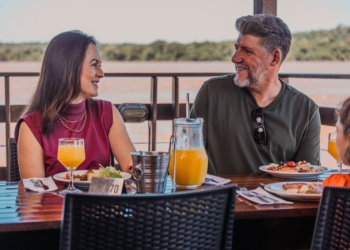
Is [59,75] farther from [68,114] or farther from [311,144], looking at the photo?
[311,144]

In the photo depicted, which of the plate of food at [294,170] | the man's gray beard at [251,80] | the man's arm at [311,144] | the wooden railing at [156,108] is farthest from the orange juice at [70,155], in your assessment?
the wooden railing at [156,108]

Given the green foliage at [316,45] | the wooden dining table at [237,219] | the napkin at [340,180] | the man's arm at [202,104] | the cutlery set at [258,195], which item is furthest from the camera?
the green foliage at [316,45]

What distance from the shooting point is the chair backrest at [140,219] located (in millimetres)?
1216

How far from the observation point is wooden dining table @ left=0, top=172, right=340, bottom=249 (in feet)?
5.11

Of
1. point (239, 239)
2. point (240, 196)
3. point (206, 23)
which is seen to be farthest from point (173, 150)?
point (206, 23)

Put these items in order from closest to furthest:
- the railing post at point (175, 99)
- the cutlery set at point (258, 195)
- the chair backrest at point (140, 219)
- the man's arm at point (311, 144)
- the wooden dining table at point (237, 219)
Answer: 1. the chair backrest at point (140, 219)
2. the wooden dining table at point (237, 219)
3. the cutlery set at point (258, 195)
4. the man's arm at point (311, 144)
5. the railing post at point (175, 99)

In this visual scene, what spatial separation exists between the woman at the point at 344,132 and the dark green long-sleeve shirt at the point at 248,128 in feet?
3.29

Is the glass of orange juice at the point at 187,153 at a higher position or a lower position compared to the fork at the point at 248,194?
higher

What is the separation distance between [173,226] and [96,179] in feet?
1.78

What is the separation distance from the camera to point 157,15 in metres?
18.8

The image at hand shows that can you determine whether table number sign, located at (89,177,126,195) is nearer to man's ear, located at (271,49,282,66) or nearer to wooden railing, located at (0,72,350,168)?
man's ear, located at (271,49,282,66)

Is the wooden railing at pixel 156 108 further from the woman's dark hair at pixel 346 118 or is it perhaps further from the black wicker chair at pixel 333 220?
the black wicker chair at pixel 333 220

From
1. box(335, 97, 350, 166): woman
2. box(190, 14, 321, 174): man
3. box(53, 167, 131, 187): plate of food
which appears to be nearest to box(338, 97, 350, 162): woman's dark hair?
box(335, 97, 350, 166): woman

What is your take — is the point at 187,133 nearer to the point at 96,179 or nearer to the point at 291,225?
the point at 96,179
